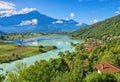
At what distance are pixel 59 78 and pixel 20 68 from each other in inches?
425

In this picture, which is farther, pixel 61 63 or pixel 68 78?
pixel 61 63

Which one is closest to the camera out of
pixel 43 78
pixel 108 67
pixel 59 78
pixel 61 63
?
pixel 59 78

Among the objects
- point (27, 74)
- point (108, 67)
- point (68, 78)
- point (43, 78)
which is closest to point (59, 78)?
point (68, 78)

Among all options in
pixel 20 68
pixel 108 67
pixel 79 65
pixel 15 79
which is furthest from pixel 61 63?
pixel 15 79

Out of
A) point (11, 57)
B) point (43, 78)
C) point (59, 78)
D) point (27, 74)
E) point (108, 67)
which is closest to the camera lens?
point (59, 78)

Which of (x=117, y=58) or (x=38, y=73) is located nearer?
(x=38, y=73)

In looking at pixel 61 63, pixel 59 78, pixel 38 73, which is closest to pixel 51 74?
pixel 38 73

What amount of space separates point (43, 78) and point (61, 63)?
85.8 ft

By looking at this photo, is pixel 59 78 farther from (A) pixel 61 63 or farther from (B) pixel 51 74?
(A) pixel 61 63

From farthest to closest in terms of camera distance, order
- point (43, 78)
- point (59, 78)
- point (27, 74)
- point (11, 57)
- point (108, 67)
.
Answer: point (11, 57) → point (108, 67) → point (27, 74) → point (43, 78) → point (59, 78)

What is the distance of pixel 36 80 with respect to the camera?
153ft

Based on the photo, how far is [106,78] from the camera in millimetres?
42844

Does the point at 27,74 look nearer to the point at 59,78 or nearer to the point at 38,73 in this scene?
the point at 38,73

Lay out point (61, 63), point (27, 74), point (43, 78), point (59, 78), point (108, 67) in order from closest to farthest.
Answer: point (59, 78) → point (43, 78) → point (27, 74) → point (108, 67) → point (61, 63)
